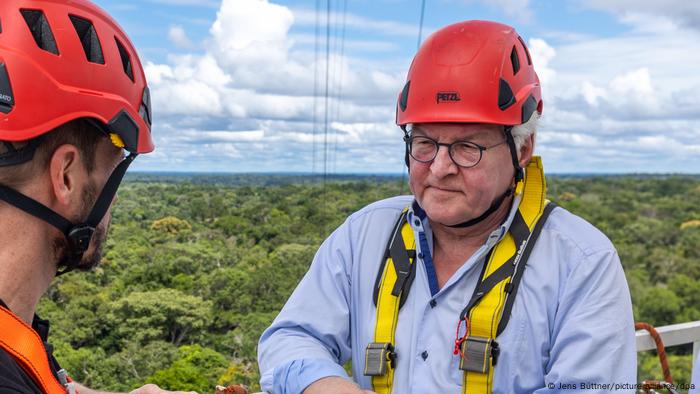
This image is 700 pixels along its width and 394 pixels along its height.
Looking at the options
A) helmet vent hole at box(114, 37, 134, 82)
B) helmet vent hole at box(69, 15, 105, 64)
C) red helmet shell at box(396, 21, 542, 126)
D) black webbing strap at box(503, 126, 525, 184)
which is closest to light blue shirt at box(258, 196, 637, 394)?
black webbing strap at box(503, 126, 525, 184)

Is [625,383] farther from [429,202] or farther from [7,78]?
[7,78]

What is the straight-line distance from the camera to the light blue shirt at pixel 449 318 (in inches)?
72.4

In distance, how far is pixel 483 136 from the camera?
206cm

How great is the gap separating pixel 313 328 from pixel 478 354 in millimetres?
520

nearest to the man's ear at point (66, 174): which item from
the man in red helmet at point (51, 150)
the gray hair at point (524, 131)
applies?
the man in red helmet at point (51, 150)

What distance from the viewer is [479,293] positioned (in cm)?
196

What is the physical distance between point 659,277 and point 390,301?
25.7m

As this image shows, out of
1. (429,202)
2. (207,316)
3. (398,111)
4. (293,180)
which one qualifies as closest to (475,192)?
(429,202)

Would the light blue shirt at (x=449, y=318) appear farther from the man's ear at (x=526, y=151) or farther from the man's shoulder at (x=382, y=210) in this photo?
the man's ear at (x=526, y=151)

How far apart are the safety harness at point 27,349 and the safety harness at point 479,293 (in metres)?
0.98

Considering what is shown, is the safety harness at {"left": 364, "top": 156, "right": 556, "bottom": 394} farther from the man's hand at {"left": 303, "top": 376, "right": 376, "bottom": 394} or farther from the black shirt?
the black shirt

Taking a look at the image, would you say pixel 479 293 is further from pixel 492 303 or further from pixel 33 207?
pixel 33 207

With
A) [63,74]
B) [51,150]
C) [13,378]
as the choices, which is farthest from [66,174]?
[13,378]

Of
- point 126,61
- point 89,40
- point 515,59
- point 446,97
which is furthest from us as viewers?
point 515,59
